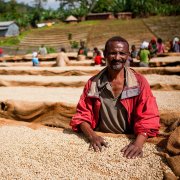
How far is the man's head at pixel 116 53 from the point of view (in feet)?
8.85

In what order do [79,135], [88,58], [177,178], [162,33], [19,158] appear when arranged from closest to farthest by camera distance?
1. [177,178]
2. [19,158]
3. [79,135]
4. [88,58]
5. [162,33]

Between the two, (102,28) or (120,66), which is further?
(102,28)

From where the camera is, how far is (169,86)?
21.6 feet

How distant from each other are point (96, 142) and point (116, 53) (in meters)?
0.80

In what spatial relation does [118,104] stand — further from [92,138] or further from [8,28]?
[8,28]

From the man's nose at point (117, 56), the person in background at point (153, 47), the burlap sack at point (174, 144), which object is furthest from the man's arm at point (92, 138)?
the person in background at point (153, 47)

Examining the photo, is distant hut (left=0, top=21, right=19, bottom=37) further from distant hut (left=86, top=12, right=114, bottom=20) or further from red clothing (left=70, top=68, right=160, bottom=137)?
red clothing (left=70, top=68, right=160, bottom=137)

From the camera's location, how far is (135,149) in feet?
8.49

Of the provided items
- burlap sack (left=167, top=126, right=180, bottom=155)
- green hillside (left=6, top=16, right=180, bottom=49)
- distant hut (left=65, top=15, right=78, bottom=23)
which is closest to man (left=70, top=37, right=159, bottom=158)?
burlap sack (left=167, top=126, right=180, bottom=155)

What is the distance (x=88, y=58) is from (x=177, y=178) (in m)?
12.4

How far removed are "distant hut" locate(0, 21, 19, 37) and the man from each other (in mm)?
34886

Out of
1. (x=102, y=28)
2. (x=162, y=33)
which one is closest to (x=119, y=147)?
(x=162, y=33)

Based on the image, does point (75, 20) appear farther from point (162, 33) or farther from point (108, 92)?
point (108, 92)

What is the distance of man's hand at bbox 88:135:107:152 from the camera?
270 centimetres
